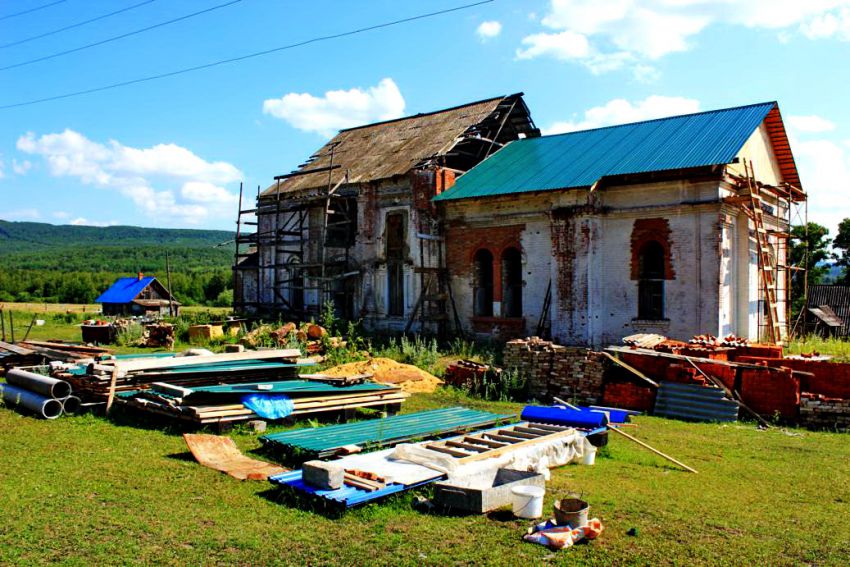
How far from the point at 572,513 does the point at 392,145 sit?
23029mm

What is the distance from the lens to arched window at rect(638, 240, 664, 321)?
62.8 ft

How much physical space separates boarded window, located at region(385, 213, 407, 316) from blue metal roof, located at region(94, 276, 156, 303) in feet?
74.3

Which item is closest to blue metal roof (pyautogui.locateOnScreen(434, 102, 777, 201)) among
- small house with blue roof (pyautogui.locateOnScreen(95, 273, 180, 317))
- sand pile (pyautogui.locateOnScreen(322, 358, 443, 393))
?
sand pile (pyautogui.locateOnScreen(322, 358, 443, 393))

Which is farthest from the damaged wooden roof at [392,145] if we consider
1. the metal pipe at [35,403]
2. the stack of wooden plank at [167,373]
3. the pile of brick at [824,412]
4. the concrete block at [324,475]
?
the concrete block at [324,475]

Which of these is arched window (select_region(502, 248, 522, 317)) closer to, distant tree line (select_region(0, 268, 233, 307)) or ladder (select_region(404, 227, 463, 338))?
ladder (select_region(404, 227, 463, 338))

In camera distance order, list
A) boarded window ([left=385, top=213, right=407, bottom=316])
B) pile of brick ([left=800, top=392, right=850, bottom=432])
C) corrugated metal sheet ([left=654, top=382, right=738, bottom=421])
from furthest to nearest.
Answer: boarded window ([left=385, top=213, right=407, bottom=316]), corrugated metal sheet ([left=654, top=382, right=738, bottom=421]), pile of brick ([left=800, top=392, right=850, bottom=432])

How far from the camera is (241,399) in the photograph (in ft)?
37.1

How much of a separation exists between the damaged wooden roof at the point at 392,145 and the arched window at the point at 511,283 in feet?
15.5

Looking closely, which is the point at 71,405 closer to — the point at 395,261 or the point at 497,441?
the point at 497,441

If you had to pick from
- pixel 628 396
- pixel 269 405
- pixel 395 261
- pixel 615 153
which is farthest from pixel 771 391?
pixel 395 261

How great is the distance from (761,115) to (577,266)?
6733 mm

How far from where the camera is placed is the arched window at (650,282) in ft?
62.8

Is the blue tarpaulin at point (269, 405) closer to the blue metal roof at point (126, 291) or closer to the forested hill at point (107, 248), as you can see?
the blue metal roof at point (126, 291)

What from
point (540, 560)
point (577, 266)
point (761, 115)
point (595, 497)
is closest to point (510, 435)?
point (595, 497)
